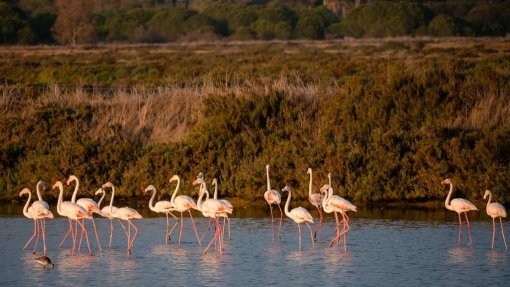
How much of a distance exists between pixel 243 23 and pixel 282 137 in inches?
3005

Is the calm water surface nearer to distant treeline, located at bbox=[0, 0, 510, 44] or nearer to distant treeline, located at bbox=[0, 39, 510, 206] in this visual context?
distant treeline, located at bbox=[0, 39, 510, 206]

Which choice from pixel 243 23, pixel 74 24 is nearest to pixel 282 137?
pixel 74 24

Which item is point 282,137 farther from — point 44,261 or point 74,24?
point 74,24

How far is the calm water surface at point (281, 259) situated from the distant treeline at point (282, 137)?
6.01 feet

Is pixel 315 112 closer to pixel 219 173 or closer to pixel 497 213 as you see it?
pixel 219 173

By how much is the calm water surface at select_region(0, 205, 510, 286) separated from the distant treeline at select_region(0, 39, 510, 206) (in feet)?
6.01

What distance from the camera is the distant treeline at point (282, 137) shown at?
20.2 meters

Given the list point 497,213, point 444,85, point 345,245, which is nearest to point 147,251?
point 345,245

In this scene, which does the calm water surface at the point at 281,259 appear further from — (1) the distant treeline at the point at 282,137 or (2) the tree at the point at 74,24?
(2) the tree at the point at 74,24

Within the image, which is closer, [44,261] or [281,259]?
[44,261]

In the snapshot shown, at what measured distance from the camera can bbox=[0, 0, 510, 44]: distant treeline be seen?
85.9m

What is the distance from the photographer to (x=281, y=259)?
15.0 meters

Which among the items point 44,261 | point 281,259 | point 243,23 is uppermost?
point 243,23

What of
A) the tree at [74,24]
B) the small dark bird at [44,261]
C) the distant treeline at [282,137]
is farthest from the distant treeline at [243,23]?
the small dark bird at [44,261]
